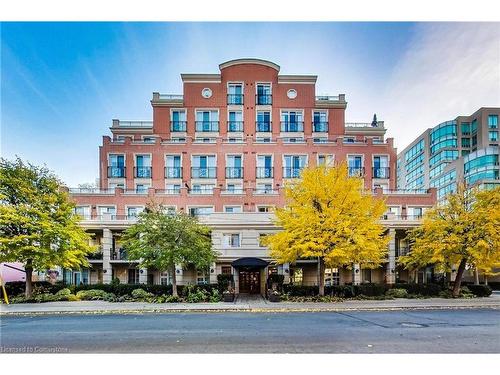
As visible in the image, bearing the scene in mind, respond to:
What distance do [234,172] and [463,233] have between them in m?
20.3

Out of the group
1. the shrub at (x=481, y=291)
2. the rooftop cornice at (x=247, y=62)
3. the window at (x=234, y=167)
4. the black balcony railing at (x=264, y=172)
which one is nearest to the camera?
the shrub at (x=481, y=291)

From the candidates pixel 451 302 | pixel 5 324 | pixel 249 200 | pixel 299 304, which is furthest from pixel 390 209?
pixel 5 324

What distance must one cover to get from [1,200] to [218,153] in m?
18.2

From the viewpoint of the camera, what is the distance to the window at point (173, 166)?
3297 centimetres

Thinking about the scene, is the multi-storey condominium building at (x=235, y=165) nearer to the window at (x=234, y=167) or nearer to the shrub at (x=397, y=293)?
the window at (x=234, y=167)

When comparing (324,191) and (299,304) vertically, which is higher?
(324,191)

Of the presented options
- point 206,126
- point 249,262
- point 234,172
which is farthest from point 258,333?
point 206,126

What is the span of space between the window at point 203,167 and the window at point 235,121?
184 inches

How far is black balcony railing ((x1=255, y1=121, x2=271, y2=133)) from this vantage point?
35.7 metres

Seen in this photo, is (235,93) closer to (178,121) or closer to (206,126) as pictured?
(206,126)

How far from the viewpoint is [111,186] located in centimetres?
3334

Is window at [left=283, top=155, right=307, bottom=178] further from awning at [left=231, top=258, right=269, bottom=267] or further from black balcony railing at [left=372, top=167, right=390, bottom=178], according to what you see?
awning at [left=231, top=258, right=269, bottom=267]

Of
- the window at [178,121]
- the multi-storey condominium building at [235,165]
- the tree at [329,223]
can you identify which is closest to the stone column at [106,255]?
the multi-storey condominium building at [235,165]

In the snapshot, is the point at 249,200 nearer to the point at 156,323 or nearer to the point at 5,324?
the point at 156,323
